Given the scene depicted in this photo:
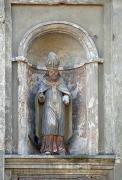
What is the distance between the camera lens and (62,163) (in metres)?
15.3

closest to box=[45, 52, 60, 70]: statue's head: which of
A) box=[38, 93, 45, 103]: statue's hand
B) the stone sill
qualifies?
box=[38, 93, 45, 103]: statue's hand

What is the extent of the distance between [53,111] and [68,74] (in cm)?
86

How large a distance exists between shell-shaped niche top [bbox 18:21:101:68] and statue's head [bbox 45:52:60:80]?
36 centimetres

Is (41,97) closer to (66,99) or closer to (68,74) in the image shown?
(66,99)

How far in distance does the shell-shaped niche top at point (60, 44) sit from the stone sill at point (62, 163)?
1708 mm

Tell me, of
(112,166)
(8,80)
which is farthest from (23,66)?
(112,166)

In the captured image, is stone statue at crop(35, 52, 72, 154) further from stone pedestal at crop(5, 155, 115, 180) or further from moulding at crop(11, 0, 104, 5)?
moulding at crop(11, 0, 104, 5)

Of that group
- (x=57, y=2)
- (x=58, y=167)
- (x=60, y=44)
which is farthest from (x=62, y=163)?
(x=57, y=2)

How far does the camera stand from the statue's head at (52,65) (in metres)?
15.7

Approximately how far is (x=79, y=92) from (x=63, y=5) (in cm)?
153

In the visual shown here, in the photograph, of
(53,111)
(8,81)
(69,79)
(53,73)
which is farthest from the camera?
(69,79)

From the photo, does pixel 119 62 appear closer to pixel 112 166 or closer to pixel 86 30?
pixel 86 30

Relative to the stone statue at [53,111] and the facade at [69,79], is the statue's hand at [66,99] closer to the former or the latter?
the stone statue at [53,111]

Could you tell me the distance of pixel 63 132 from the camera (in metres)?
15.6
